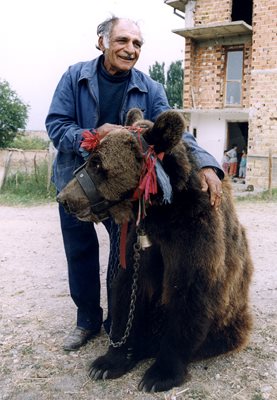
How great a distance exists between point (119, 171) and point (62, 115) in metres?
0.85

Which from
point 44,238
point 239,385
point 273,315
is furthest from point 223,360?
point 44,238

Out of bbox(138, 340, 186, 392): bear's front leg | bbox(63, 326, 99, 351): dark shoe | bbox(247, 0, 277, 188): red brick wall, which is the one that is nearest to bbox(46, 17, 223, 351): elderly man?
bbox(63, 326, 99, 351): dark shoe

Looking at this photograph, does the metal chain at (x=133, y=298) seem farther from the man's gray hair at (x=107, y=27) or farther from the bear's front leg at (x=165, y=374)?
the man's gray hair at (x=107, y=27)

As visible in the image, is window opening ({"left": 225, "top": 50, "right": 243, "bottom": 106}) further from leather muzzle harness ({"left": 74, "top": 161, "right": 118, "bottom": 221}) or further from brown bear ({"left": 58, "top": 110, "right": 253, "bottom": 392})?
leather muzzle harness ({"left": 74, "top": 161, "right": 118, "bottom": 221})

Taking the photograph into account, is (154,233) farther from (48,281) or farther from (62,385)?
(48,281)

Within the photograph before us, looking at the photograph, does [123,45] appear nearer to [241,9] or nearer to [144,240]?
→ [144,240]

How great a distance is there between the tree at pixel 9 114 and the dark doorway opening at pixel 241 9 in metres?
11.0

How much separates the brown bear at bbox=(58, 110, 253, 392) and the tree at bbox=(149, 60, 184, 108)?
3770 cm

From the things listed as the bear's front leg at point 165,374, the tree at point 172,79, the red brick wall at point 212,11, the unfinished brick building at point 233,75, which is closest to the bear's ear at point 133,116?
the bear's front leg at point 165,374

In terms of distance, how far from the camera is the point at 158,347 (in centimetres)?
318

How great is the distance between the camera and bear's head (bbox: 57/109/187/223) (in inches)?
98.0

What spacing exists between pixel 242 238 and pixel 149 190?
1029mm

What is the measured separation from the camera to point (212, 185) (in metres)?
2.72

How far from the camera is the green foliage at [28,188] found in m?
12.4
